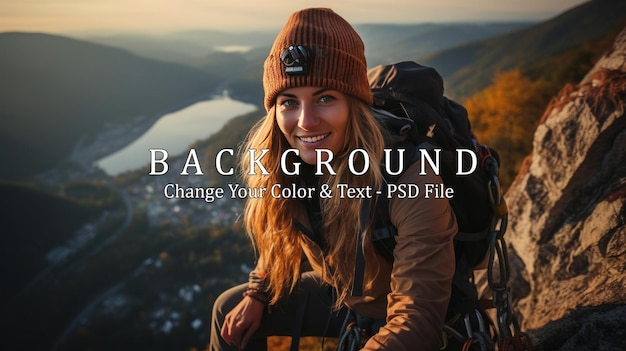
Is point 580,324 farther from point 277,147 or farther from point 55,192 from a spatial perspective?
point 55,192

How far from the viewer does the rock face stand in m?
2.26

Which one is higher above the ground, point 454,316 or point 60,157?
point 454,316

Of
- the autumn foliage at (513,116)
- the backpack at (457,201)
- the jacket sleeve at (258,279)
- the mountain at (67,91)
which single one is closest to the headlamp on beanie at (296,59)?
the backpack at (457,201)

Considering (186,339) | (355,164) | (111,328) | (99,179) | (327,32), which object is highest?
(327,32)

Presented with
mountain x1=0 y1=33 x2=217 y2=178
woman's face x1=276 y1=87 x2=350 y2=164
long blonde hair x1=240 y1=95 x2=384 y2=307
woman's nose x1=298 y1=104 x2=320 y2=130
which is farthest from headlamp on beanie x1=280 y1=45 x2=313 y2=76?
mountain x1=0 y1=33 x2=217 y2=178

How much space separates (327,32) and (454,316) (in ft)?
6.12

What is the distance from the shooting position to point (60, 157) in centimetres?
7838

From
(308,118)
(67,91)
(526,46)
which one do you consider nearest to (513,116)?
(308,118)

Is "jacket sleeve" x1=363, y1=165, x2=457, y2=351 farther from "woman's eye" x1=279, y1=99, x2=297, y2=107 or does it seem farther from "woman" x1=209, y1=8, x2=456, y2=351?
"woman's eye" x1=279, y1=99, x2=297, y2=107

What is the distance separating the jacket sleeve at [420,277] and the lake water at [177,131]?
74.0 metres

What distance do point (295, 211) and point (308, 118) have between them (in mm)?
680

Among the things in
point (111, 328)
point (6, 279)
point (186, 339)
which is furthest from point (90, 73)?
point (186, 339)

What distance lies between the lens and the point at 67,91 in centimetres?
9206

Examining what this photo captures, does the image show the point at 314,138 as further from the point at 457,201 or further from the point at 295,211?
the point at 457,201
